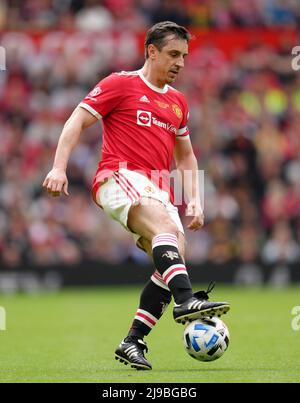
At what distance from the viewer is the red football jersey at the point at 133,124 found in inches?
287

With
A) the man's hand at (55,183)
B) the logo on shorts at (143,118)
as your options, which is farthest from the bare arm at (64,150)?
the logo on shorts at (143,118)

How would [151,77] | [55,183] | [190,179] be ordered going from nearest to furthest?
1. [55,183]
2. [151,77]
3. [190,179]

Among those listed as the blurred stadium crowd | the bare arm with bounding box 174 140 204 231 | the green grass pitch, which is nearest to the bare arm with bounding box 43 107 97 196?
the bare arm with bounding box 174 140 204 231

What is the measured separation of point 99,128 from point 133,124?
10230 mm

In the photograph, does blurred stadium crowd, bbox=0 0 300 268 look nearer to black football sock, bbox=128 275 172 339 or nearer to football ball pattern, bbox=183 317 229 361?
black football sock, bbox=128 275 172 339

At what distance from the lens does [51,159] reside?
17.0 metres

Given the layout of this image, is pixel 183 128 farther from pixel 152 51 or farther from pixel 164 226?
pixel 164 226

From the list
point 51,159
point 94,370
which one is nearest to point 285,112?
point 51,159

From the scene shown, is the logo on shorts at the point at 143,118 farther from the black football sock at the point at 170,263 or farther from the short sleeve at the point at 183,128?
the black football sock at the point at 170,263

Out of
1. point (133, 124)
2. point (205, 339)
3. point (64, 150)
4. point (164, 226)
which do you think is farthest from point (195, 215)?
point (64, 150)

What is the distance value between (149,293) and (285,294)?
25.6ft

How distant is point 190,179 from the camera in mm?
7766

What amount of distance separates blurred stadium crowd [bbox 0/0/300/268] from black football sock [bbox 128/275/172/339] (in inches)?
343
